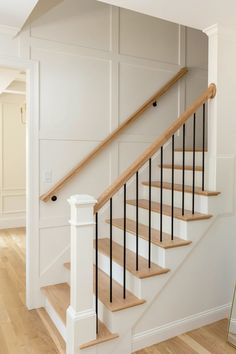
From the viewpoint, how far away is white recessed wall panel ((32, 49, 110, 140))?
2.88 m

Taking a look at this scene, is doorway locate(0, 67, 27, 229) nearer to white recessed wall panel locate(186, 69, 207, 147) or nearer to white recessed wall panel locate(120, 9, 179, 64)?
white recessed wall panel locate(120, 9, 179, 64)

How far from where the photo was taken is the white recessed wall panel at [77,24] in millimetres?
2852

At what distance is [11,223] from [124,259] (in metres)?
4.38

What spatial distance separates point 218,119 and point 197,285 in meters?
1.41

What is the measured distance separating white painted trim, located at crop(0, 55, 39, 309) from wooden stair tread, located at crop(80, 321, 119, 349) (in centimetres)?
94

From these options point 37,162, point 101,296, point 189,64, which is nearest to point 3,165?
point 37,162

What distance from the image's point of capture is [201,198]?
2.61m

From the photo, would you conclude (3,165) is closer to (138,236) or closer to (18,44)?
(18,44)

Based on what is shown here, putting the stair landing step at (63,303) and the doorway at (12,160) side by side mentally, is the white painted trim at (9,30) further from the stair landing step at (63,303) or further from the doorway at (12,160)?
the doorway at (12,160)

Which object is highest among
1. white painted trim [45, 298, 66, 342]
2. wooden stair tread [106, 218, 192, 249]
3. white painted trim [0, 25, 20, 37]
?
white painted trim [0, 25, 20, 37]

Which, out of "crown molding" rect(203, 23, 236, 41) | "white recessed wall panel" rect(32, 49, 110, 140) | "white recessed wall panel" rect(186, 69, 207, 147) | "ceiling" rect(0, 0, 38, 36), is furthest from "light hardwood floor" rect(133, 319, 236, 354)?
"ceiling" rect(0, 0, 38, 36)

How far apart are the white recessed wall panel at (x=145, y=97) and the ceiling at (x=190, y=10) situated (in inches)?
37.3

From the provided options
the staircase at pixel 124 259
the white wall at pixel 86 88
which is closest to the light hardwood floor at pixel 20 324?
the staircase at pixel 124 259

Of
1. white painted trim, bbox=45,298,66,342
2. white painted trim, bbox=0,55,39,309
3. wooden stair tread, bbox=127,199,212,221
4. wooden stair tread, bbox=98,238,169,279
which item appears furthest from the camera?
white painted trim, bbox=0,55,39,309
